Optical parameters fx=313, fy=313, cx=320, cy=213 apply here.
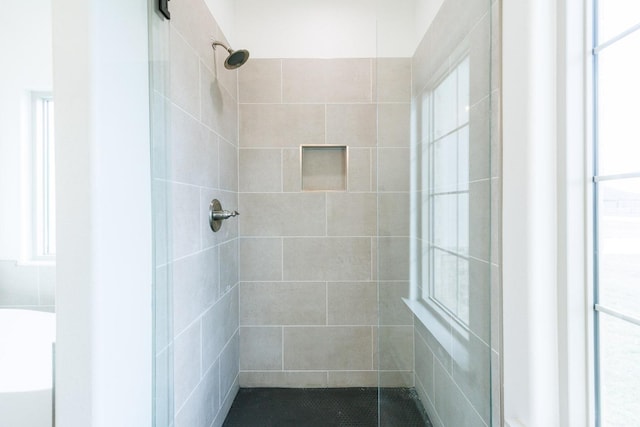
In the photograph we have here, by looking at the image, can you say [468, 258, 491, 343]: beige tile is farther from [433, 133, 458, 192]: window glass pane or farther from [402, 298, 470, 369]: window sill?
[433, 133, 458, 192]: window glass pane

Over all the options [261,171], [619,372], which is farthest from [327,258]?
[619,372]

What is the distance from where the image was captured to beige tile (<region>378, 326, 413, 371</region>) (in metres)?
1.13

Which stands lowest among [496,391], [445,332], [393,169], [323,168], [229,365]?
[229,365]

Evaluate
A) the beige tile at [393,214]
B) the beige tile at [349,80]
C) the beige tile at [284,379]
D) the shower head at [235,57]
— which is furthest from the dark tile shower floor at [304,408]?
the shower head at [235,57]

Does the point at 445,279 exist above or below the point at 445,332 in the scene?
above

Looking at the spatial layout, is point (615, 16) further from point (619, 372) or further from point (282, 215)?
point (282, 215)

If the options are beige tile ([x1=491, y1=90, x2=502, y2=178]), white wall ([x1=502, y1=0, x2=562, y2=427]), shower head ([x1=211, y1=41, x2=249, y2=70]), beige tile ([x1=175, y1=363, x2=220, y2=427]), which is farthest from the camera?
shower head ([x1=211, y1=41, x2=249, y2=70])

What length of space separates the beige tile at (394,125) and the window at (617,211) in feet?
1.72

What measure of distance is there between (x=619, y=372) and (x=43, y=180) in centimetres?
132

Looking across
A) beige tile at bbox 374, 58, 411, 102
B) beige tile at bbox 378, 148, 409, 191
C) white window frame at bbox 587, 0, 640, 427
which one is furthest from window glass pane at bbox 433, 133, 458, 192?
white window frame at bbox 587, 0, 640, 427

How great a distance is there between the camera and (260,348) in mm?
1869

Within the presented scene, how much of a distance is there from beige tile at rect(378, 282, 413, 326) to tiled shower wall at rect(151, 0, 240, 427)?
743mm

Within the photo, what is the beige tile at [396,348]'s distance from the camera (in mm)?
1129

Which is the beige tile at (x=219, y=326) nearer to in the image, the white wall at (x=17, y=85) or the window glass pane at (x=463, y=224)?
the white wall at (x=17, y=85)
